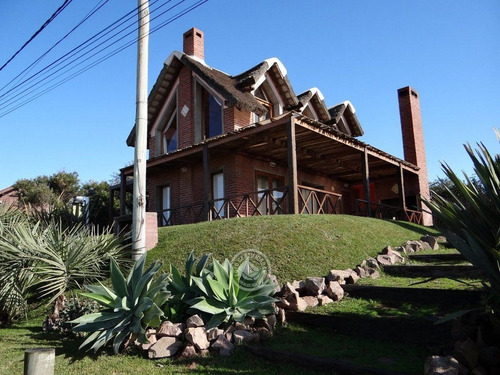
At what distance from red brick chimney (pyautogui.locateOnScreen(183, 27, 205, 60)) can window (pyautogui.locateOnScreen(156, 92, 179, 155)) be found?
230 cm

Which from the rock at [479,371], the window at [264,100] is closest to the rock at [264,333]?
the rock at [479,371]

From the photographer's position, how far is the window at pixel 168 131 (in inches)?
769

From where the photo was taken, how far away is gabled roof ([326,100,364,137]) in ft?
67.8

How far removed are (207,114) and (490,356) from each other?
52.1 ft

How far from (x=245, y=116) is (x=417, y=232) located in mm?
8112

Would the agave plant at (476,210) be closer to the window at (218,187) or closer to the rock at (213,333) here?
the rock at (213,333)

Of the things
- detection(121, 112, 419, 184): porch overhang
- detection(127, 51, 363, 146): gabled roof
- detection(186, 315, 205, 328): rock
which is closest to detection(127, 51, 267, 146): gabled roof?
detection(127, 51, 363, 146): gabled roof

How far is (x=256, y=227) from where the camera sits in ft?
30.6

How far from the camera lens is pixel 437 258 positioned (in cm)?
808

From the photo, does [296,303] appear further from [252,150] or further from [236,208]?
[252,150]

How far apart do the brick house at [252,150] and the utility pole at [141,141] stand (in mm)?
4767

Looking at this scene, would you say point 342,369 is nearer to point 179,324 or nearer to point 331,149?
point 179,324

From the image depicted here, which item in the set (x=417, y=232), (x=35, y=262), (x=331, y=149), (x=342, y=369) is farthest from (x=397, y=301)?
(x=331, y=149)

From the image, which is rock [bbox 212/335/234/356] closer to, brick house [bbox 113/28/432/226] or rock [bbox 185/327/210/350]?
rock [bbox 185/327/210/350]
